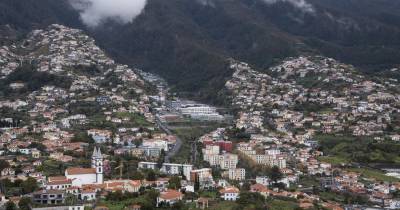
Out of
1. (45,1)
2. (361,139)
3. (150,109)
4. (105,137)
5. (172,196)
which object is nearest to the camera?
(172,196)

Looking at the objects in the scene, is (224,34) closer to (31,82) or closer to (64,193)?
(31,82)

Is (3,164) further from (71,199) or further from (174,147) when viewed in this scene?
(174,147)

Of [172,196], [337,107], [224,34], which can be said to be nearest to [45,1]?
[224,34]

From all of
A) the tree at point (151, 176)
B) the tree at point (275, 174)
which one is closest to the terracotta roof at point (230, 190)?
the tree at point (151, 176)

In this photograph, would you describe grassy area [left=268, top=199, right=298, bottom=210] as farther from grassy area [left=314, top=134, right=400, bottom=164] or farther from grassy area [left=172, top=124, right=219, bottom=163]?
grassy area [left=314, top=134, right=400, bottom=164]

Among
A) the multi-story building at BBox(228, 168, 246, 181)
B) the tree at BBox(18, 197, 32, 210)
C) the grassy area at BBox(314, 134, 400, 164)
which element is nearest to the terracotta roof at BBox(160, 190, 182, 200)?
the tree at BBox(18, 197, 32, 210)

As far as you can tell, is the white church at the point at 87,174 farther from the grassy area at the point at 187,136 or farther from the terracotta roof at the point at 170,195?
the grassy area at the point at 187,136
